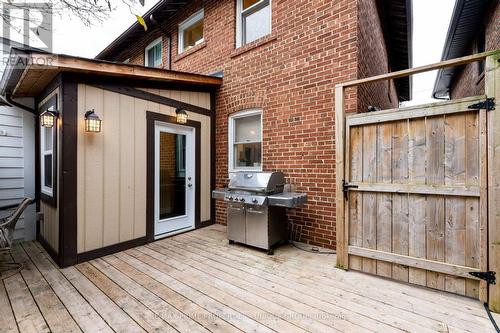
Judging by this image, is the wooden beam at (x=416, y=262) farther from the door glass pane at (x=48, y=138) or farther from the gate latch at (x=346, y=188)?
the door glass pane at (x=48, y=138)

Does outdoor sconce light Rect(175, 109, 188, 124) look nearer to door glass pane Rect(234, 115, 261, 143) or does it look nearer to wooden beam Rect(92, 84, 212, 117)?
wooden beam Rect(92, 84, 212, 117)

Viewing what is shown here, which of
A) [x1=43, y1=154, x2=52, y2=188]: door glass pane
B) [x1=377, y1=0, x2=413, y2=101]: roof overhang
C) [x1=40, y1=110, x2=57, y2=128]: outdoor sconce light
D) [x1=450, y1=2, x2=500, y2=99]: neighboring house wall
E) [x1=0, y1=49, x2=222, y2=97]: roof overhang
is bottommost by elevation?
[x1=43, y1=154, x2=52, y2=188]: door glass pane

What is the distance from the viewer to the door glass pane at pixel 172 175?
4.38 m

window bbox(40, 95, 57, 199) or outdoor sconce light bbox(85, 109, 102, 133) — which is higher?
outdoor sconce light bbox(85, 109, 102, 133)

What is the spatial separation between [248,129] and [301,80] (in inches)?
56.0

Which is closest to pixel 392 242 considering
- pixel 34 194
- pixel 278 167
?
pixel 278 167

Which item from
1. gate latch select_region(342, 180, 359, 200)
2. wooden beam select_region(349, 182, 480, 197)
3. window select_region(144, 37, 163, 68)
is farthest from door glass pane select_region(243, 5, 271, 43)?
wooden beam select_region(349, 182, 480, 197)

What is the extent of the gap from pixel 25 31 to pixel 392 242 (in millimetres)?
4299

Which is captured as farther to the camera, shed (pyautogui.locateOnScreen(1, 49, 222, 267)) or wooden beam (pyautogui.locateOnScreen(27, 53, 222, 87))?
shed (pyautogui.locateOnScreen(1, 49, 222, 267))

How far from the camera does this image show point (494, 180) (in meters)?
2.17

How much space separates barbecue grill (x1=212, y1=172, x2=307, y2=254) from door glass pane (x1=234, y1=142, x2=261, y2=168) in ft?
2.93

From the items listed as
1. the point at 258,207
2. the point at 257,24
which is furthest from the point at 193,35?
the point at 258,207

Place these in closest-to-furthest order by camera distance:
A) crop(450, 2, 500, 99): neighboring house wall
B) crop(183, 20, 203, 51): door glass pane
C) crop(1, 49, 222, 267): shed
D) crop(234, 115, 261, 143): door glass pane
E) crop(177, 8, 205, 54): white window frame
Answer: crop(1, 49, 222, 267): shed, crop(450, 2, 500, 99): neighboring house wall, crop(234, 115, 261, 143): door glass pane, crop(177, 8, 205, 54): white window frame, crop(183, 20, 203, 51): door glass pane

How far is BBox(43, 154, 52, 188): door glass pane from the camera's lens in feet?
13.4
